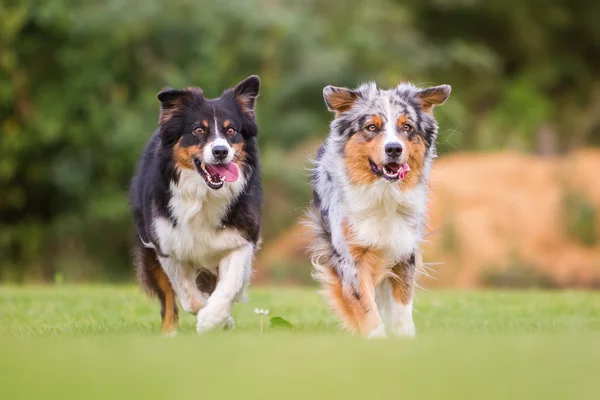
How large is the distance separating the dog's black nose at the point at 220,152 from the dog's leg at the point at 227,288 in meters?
0.77

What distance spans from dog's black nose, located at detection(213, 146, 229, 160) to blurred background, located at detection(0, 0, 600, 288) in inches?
350

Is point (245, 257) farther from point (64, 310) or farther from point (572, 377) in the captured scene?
point (572, 377)

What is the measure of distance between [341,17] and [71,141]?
7003 mm

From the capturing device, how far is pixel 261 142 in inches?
766

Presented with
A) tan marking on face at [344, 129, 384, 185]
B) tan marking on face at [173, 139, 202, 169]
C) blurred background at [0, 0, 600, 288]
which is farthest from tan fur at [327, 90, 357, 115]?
blurred background at [0, 0, 600, 288]

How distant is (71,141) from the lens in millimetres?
18562

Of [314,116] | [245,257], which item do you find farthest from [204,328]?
[314,116]

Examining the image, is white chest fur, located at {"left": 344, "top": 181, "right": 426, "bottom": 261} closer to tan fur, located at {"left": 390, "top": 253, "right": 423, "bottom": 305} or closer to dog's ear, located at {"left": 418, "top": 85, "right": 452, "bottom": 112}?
tan fur, located at {"left": 390, "top": 253, "right": 423, "bottom": 305}

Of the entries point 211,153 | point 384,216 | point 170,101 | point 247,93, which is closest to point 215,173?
point 211,153

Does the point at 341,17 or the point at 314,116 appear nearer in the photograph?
the point at 314,116

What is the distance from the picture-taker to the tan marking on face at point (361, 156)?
23.9ft

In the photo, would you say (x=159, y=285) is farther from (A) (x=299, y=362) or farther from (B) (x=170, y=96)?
(A) (x=299, y=362)

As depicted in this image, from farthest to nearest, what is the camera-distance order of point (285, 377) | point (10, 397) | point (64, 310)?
point (64, 310)
point (285, 377)
point (10, 397)

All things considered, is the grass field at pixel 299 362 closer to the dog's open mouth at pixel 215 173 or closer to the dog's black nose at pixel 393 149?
the dog's open mouth at pixel 215 173
